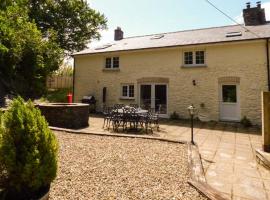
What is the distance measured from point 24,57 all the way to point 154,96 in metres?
10.1

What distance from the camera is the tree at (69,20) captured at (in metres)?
30.3

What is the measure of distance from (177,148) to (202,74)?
8087mm

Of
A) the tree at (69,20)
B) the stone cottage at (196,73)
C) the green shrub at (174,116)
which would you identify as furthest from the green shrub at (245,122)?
the tree at (69,20)

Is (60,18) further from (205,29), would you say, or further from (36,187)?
(36,187)

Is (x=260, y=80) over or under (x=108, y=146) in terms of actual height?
over

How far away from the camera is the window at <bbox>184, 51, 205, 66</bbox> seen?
1396 cm

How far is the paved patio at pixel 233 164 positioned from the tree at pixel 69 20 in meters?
26.9

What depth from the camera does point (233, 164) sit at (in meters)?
5.61

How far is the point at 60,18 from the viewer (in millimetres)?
31219

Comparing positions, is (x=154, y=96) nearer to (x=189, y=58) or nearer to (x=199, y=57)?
(x=189, y=58)

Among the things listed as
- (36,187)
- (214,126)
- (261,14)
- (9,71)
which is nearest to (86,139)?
(36,187)

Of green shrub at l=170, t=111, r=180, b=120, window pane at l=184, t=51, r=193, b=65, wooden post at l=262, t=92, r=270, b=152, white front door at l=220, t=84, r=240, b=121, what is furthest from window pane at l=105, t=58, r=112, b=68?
wooden post at l=262, t=92, r=270, b=152

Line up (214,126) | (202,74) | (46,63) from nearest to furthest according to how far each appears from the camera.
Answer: (214,126)
(202,74)
(46,63)

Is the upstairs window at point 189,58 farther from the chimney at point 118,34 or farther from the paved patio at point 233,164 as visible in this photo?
the chimney at point 118,34
